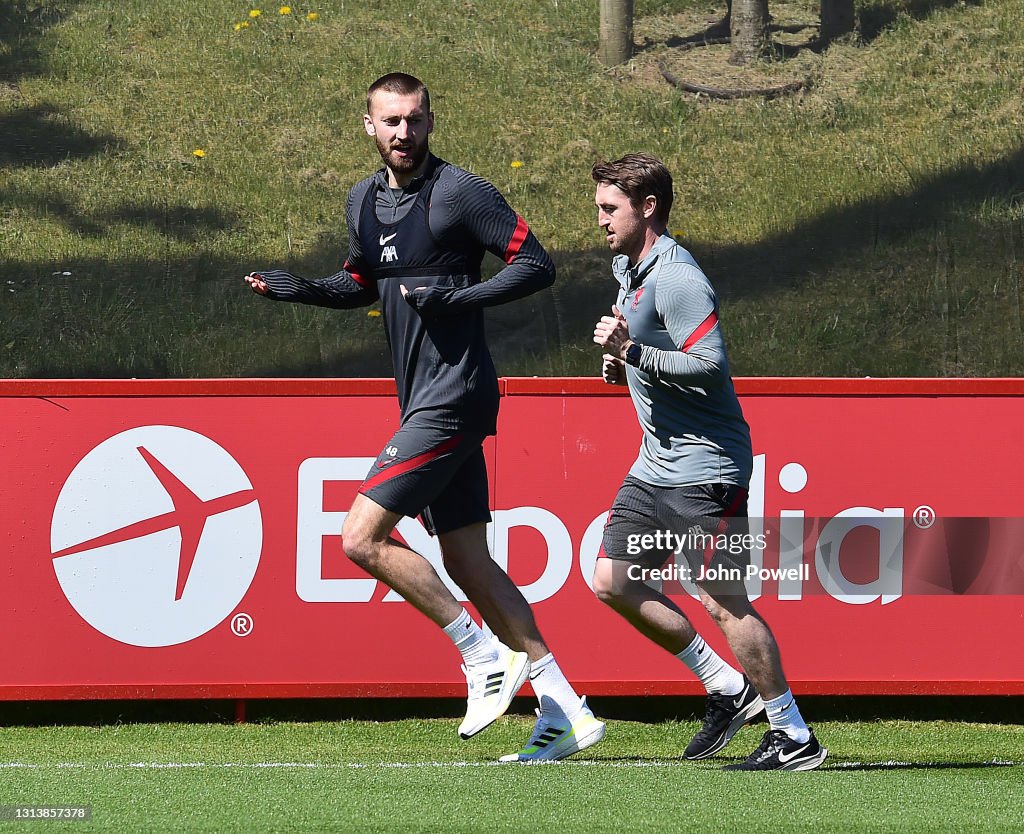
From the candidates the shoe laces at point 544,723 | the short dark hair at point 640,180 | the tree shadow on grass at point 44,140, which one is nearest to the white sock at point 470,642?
the shoe laces at point 544,723

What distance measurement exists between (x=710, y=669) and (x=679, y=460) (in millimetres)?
782

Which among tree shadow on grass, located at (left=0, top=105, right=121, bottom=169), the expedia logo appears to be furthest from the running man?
tree shadow on grass, located at (left=0, top=105, right=121, bottom=169)

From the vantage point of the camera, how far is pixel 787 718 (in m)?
4.41

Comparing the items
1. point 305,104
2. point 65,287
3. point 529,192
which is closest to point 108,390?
point 65,287

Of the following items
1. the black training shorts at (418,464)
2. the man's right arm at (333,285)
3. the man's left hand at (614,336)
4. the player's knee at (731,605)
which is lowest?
the player's knee at (731,605)

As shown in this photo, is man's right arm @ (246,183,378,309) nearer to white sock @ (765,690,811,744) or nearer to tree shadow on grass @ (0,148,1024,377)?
white sock @ (765,690,811,744)

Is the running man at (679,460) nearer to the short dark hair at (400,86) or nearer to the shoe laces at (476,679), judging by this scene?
the shoe laces at (476,679)

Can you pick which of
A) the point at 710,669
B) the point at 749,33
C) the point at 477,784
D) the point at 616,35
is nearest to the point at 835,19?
the point at 749,33

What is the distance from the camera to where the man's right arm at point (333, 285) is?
15.2 feet

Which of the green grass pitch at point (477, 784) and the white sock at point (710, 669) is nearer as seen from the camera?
the green grass pitch at point (477, 784)

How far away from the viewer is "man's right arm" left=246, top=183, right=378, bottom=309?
15.2 feet

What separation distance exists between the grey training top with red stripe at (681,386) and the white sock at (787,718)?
73 centimetres

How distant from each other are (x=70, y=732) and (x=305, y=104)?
11.7 m

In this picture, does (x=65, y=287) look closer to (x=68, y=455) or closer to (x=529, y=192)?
(x=529, y=192)
